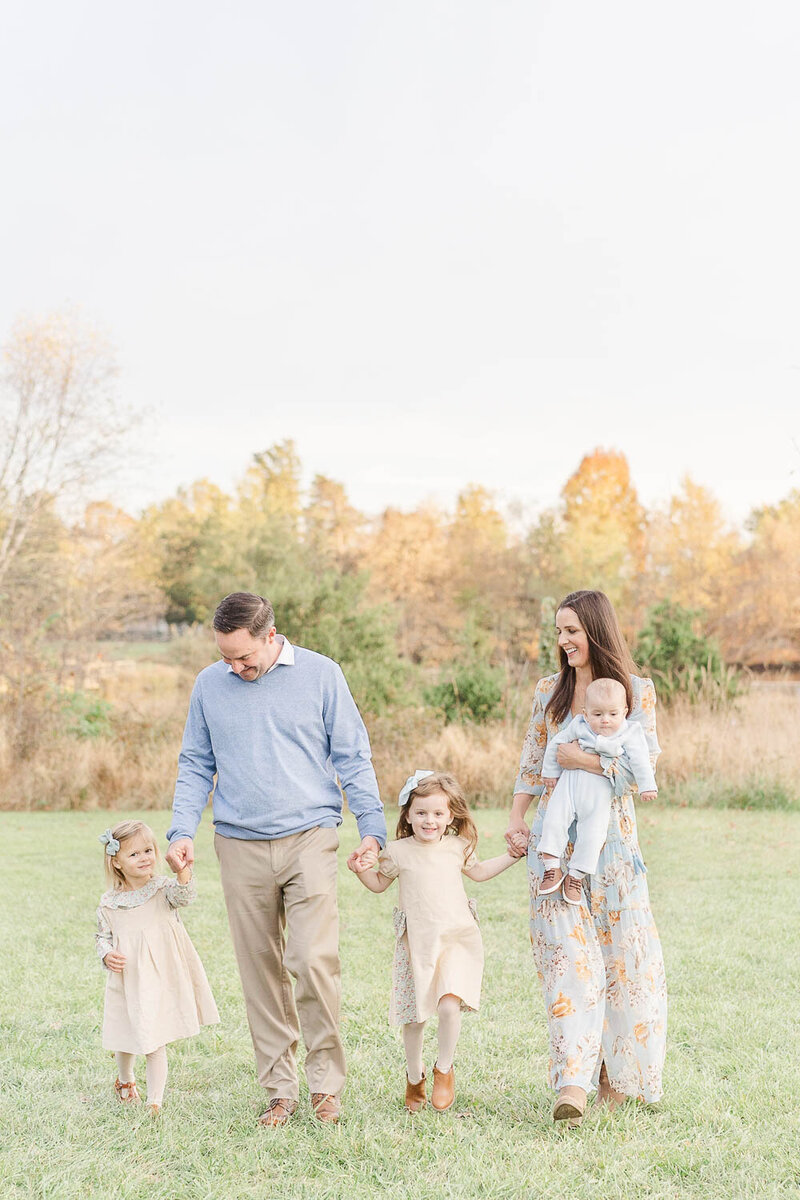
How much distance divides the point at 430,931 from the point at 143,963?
1.15m

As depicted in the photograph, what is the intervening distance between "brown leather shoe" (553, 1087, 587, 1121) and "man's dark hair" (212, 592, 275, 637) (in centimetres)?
197

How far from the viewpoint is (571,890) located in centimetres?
411

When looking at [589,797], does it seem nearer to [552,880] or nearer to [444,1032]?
[552,880]

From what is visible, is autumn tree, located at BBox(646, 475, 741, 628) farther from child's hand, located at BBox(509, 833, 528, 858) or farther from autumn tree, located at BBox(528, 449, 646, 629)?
child's hand, located at BBox(509, 833, 528, 858)

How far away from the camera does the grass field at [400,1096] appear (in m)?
3.66

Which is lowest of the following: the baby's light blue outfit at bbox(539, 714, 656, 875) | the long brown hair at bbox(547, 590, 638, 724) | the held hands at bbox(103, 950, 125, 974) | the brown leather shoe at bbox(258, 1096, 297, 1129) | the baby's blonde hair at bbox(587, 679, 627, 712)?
the brown leather shoe at bbox(258, 1096, 297, 1129)

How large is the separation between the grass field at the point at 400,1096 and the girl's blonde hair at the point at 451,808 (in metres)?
1.02

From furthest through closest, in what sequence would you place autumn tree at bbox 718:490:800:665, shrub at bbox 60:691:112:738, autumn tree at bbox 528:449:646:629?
1. autumn tree at bbox 528:449:646:629
2. autumn tree at bbox 718:490:800:665
3. shrub at bbox 60:691:112:738

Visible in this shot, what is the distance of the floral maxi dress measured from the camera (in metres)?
4.04

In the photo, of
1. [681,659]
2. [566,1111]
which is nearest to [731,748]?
[681,659]

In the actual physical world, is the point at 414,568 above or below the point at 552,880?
above

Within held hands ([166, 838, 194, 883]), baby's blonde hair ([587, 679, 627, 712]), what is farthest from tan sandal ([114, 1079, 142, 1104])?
baby's blonde hair ([587, 679, 627, 712])

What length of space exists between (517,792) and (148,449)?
910 inches

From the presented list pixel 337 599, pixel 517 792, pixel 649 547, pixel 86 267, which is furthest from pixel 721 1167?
pixel 649 547
